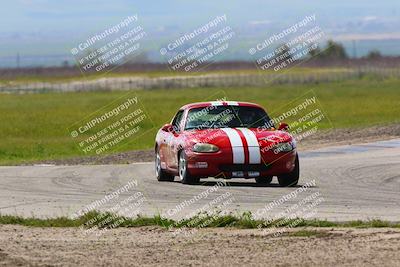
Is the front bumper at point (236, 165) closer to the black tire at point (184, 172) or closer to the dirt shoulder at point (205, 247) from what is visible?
the black tire at point (184, 172)

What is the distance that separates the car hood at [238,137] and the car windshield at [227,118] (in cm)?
40

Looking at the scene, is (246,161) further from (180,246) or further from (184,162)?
(180,246)

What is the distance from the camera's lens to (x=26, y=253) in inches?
493

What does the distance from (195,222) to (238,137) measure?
19.3ft

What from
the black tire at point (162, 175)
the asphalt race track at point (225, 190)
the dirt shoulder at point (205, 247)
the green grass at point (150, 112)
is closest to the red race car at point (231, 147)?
the asphalt race track at point (225, 190)

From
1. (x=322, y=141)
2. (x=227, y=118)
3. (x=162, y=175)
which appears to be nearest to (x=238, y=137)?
(x=227, y=118)

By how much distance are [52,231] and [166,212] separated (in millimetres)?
2142

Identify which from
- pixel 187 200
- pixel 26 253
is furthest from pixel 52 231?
pixel 187 200

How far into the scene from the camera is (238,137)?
800 inches

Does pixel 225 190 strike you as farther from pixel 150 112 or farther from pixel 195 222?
pixel 150 112

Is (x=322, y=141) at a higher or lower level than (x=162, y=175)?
lower

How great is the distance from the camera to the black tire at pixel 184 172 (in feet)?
68.0

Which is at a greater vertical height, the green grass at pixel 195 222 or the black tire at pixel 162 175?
the green grass at pixel 195 222

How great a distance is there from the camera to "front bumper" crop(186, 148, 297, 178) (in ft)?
66.5
